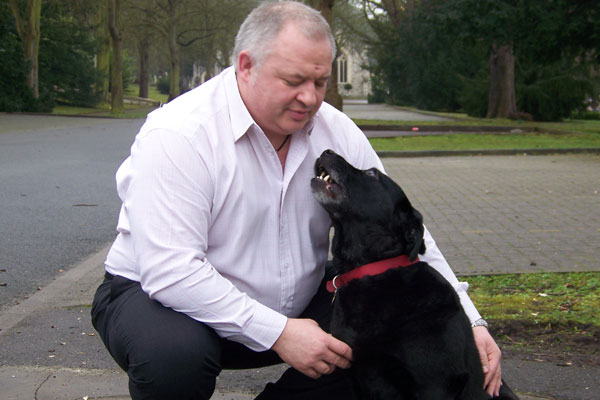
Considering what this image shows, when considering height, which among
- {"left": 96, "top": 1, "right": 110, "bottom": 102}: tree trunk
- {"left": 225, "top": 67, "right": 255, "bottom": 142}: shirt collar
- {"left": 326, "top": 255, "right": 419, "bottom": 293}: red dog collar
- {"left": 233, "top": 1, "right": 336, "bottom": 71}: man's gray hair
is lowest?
{"left": 326, "top": 255, "right": 419, "bottom": 293}: red dog collar

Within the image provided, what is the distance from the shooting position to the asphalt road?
6410mm

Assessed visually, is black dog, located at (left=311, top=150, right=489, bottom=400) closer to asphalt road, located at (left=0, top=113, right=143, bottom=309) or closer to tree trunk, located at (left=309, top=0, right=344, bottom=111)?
asphalt road, located at (left=0, top=113, right=143, bottom=309)

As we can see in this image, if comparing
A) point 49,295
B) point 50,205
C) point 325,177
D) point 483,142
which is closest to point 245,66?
point 325,177

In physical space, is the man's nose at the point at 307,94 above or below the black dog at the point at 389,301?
above

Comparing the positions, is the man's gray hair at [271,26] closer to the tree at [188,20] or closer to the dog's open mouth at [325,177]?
the dog's open mouth at [325,177]

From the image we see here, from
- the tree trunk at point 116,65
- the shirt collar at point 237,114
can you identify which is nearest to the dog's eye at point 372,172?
the shirt collar at point 237,114

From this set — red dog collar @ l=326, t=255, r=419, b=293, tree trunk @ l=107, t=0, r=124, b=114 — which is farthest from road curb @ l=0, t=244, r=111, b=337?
tree trunk @ l=107, t=0, r=124, b=114

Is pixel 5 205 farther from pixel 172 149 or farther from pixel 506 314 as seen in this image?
pixel 172 149

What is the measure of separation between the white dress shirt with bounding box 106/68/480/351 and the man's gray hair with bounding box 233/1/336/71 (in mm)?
245

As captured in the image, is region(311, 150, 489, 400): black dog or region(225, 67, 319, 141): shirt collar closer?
region(311, 150, 489, 400): black dog

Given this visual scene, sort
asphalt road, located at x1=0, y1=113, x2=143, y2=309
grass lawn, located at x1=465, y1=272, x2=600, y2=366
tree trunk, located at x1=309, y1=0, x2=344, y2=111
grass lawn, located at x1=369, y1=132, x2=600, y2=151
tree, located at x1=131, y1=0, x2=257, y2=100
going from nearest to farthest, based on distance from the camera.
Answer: grass lawn, located at x1=465, y1=272, x2=600, y2=366
asphalt road, located at x1=0, y1=113, x2=143, y2=309
grass lawn, located at x1=369, y1=132, x2=600, y2=151
tree trunk, located at x1=309, y1=0, x2=344, y2=111
tree, located at x1=131, y1=0, x2=257, y2=100

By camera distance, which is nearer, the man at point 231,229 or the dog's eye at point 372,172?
the man at point 231,229

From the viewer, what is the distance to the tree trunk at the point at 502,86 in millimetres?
32250

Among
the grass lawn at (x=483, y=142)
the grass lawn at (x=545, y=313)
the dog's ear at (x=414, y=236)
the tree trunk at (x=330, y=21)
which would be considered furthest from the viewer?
the tree trunk at (x=330, y=21)
